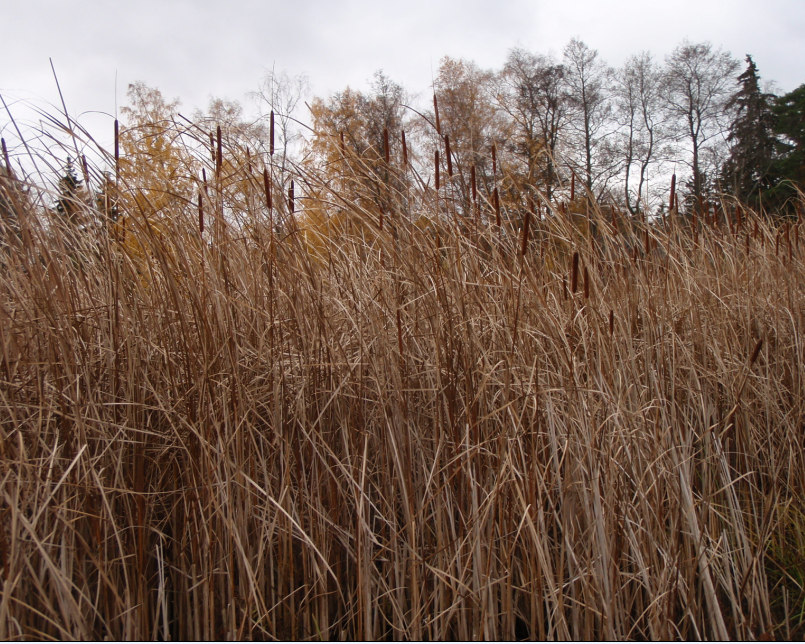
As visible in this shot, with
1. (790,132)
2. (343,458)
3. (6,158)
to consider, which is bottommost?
(343,458)

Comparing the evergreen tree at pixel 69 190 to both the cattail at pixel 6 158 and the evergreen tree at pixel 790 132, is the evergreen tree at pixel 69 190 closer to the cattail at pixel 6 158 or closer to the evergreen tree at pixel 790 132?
the cattail at pixel 6 158

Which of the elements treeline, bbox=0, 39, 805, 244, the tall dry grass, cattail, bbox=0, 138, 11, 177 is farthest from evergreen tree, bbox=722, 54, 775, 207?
cattail, bbox=0, 138, 11, 177

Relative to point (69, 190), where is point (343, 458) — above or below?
below

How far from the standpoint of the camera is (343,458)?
6.10 feet

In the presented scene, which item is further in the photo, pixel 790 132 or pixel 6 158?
pixel 790 132

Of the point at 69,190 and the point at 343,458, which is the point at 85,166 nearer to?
the point at 69,190

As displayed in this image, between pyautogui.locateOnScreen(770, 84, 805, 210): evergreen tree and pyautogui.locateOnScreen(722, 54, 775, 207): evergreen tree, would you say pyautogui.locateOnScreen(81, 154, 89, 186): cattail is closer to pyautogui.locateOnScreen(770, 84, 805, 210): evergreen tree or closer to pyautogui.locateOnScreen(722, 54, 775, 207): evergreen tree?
pyautogui.locateOnScreen(770, 84, 805, 210): evergreen tree

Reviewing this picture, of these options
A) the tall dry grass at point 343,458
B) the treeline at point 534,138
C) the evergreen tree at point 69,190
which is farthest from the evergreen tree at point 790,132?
the evergreen tree at point 69,190

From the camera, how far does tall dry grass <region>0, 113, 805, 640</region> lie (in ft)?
5.15

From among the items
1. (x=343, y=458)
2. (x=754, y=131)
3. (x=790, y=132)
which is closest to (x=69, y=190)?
(x=343, y=458)

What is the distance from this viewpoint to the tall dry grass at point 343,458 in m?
1.57

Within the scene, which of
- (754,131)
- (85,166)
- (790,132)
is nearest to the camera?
(85,166)

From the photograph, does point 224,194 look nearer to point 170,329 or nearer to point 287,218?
point 287,218

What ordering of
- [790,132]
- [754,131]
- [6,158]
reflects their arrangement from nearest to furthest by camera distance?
[6,158], [790,132], [754,131]
